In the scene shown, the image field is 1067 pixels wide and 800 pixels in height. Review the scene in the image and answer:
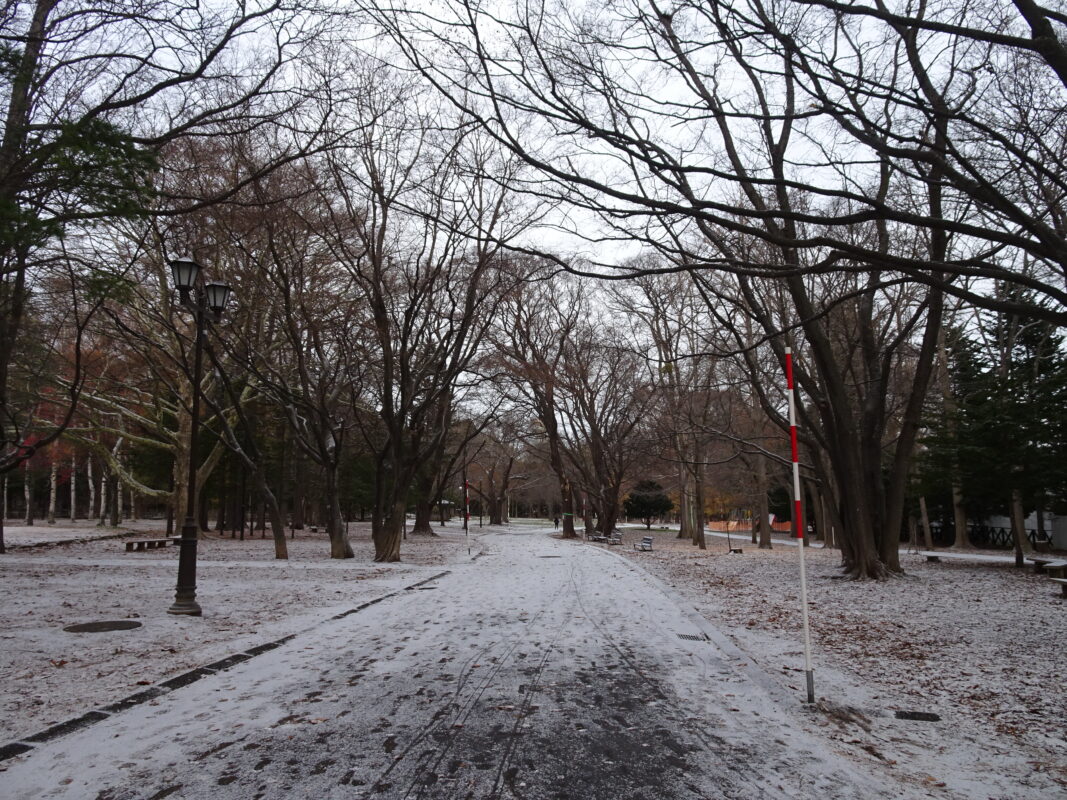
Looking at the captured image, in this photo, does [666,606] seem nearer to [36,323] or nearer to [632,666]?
[632,666]

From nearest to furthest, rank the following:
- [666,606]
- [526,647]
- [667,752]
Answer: [667,752] < [526,647] < [666,606]

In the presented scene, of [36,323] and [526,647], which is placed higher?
[36,323]

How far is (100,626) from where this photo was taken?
8344mm

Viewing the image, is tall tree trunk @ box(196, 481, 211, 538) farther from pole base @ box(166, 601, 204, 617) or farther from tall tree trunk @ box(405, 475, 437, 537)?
pole base @ box(166, 601, 204, 617)

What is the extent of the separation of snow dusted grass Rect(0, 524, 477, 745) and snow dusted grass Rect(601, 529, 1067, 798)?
561cm

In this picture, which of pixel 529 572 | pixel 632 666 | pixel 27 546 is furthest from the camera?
pixel 27 546

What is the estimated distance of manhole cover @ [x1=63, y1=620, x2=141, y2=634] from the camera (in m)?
8.04

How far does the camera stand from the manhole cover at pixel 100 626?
804cm

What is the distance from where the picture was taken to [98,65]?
793 cm

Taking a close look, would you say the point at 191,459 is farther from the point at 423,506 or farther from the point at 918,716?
the point at 423,506

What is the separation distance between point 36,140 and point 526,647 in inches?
280

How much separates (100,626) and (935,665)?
928 cm

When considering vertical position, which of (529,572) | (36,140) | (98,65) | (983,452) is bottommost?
(529,572)

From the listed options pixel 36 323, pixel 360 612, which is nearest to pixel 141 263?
pixel 36 323
